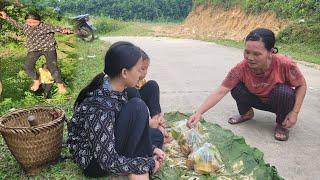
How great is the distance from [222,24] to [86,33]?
9.18 m

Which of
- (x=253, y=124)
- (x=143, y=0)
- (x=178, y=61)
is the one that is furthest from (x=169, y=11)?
(x=253, y=124)

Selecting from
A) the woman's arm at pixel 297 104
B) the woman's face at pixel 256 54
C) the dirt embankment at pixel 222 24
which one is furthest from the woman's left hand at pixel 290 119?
the dirt embankment at pixel 222 24

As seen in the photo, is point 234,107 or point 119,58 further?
point 234,107

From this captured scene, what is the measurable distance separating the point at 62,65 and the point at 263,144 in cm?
421

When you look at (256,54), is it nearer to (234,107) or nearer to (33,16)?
(234,107)

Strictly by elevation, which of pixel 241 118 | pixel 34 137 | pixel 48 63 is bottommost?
pixel 241 118

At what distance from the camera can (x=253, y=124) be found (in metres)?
4.79

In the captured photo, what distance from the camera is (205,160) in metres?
3.38

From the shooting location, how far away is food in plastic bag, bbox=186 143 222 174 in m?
3.38

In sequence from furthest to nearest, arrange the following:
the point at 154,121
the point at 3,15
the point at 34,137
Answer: the point at 3,15, the point at 154,121, the point at 34,137

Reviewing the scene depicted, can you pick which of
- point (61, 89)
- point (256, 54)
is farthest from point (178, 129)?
point (61, 89)

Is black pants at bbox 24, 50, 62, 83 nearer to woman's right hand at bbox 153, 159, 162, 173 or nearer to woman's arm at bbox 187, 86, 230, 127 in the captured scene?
woman's arm at bbox 187, 86, 230, 127

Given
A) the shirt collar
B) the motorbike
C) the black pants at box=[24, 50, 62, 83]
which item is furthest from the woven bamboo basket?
the motorbike

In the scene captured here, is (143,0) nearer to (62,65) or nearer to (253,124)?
(62,65)
